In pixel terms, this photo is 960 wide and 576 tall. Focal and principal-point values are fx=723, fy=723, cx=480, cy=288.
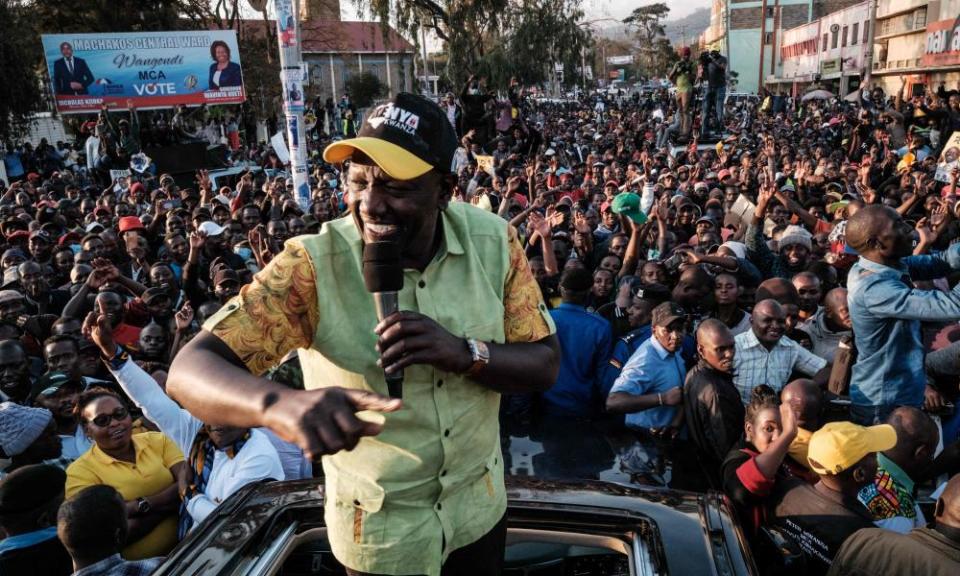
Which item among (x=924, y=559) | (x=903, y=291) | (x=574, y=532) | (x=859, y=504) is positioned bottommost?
(x=859, y=504)

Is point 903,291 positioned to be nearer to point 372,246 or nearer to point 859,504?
point 859,504

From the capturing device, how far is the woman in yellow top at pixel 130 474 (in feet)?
11.5

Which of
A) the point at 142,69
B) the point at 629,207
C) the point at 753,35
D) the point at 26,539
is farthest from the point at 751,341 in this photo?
the point at 753,35

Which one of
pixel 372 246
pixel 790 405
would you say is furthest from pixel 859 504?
pixel 372 246

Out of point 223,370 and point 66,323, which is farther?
point 66,323

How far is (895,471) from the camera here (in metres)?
3.30

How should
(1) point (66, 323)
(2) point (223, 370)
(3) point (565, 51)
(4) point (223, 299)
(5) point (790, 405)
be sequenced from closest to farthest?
1. (2) point (223, 370)
2. (5) point (790, 405)
3. (1) point (66, 323)
4. (4) point (223, 299)
5. (3) point (565, 51)

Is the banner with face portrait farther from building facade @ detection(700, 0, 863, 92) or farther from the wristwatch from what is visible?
building facade @ detection(700, 0, 863, 92)

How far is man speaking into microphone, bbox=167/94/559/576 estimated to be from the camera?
135 centimetres

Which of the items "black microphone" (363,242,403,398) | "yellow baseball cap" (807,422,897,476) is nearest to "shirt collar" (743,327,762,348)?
"yellow baseball cap" (807,422,897,476)

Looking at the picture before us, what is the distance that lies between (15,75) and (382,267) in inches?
1047

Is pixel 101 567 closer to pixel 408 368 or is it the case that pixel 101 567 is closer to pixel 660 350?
pixel 408 368

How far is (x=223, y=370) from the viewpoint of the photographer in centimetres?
125

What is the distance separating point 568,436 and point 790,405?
49.2 inches
